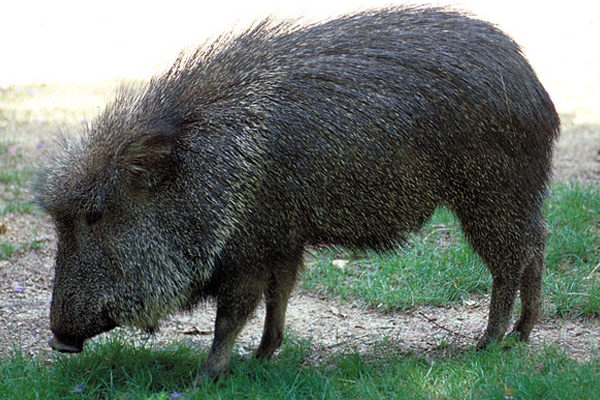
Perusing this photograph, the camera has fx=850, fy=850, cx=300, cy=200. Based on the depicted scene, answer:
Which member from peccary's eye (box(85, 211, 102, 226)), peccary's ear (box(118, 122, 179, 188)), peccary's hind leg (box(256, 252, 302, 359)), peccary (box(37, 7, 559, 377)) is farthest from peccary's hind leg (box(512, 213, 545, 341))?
peccary's eye (box(85, 211, 102, 226))

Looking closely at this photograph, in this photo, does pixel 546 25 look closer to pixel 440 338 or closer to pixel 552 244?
pixel 552 244

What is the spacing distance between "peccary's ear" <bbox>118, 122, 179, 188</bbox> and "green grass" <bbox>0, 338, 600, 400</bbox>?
1.00m

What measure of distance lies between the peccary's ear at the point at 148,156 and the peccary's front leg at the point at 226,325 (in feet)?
2.30

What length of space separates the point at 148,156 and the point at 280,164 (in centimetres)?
64

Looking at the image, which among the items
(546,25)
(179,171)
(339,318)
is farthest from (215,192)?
(546,25)

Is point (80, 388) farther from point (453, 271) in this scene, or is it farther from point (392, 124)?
point (453, 271)

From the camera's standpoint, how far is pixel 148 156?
13.6 feet

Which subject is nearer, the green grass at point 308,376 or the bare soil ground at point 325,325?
the green grass at point 308,376

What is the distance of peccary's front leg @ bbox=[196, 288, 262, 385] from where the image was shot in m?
4.25

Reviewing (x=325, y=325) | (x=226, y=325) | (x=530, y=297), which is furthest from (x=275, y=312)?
(x=530, y=297)

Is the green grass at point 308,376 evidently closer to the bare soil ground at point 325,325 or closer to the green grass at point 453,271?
the bare soil ground at point 325,325

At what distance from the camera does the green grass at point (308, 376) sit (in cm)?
397

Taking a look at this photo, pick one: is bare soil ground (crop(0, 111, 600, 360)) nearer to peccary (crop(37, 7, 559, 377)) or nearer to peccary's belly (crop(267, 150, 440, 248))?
peccary (crop(37, 7, 559, 377))

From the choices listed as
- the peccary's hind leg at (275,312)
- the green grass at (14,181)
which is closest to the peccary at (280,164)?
the peccary's hind leg at (275,312)
